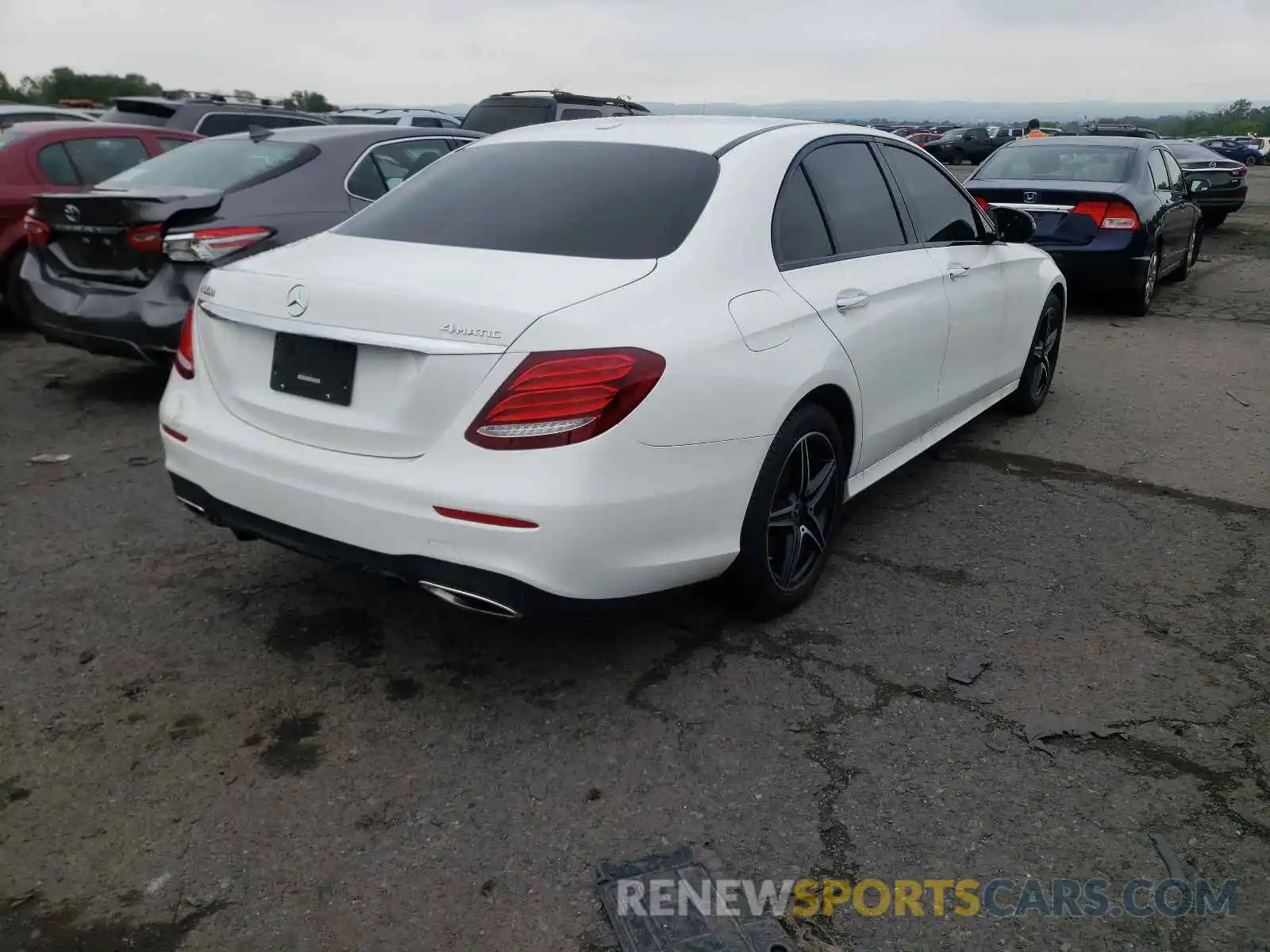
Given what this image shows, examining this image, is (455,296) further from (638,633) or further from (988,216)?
(988,216)

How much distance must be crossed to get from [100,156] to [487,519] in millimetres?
7043

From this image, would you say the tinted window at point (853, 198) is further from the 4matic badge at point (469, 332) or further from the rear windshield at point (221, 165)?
the rear windshield at point (221, 165)

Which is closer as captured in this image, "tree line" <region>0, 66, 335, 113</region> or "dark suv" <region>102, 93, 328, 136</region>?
"dark suv" <region>102, 93, 328, 136</region>

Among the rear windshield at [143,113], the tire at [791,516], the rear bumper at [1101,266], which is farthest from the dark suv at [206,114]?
the tire at [791,516]

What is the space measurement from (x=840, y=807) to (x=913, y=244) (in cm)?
262

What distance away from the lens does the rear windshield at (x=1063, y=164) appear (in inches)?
379

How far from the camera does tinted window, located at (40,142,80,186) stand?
7.80m

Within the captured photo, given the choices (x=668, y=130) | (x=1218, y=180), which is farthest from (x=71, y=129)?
(x=1218, y=180)

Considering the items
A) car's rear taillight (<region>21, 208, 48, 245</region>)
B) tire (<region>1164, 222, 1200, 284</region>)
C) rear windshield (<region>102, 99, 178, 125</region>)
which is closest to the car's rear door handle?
car's rear taillight (<region>21, 208, 48, 245</region>)

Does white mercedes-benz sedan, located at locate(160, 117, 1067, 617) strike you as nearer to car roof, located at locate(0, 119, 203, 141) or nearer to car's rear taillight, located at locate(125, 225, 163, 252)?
car's rear taillight, located at locate(125, 225, 163, 252)

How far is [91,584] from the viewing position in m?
3.92

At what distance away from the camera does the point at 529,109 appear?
13.2 metres

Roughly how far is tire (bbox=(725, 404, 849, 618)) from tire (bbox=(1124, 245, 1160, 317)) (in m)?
7.00

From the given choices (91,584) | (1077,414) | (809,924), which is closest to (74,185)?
(91,584)
